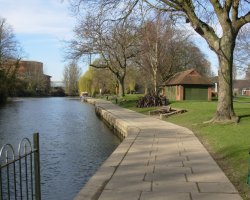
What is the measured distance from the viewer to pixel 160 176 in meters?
7.77

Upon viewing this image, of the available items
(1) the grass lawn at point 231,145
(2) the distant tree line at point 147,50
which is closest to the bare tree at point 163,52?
(2) the distant tree line at point 147,50

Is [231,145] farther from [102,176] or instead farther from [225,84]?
[225,84]

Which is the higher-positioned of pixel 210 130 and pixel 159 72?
pixel 159 72

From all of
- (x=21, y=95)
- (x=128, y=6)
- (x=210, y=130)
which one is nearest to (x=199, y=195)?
(x=210, y=130)

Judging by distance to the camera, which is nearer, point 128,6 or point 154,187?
point 154,187

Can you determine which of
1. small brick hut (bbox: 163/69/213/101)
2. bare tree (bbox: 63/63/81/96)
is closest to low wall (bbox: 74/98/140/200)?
small brick hut (bbox: 163/69/213/101)

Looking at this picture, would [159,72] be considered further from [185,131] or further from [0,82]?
[185,131]

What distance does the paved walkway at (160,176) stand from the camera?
21.1ft

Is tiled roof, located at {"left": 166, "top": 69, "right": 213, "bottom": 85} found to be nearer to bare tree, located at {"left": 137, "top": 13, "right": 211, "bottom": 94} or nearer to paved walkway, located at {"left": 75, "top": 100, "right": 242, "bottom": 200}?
bare tree, located at {"left": 137, "top": 13, "right": 211, "bottom": 94}

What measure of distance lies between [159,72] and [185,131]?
33.3m

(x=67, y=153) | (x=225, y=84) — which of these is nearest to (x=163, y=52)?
(x=225, y=84)

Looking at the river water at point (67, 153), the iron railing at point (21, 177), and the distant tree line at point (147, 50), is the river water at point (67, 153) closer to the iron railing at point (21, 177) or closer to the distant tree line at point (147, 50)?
the iron railing at point (21, 177)

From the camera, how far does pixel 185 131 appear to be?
15.9 metres

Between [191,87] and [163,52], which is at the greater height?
[163,52]
